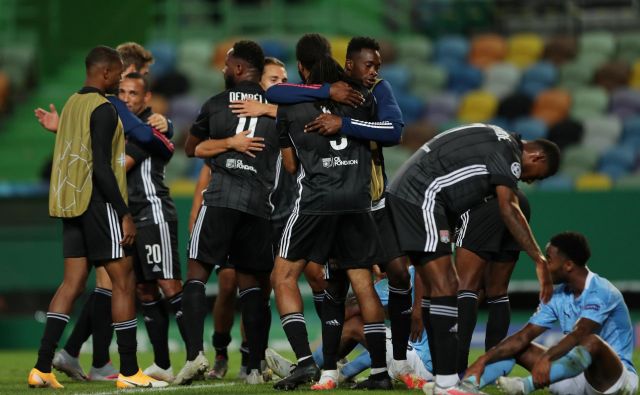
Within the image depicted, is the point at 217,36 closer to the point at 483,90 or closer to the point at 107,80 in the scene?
the point at 483,90

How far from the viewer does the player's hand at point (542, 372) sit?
7.30m

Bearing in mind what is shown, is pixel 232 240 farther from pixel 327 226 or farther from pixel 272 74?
pixel 272 74

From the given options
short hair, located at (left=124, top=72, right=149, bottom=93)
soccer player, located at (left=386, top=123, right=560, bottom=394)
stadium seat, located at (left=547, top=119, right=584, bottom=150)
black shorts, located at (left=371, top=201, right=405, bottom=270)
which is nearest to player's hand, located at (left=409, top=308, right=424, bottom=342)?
black shorts, located at (left=371, top=201, right=405, bottom=270)

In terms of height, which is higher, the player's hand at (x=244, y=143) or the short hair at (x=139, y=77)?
the short hair at (x=139, y=77)

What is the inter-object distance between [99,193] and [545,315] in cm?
298

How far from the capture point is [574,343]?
24.1 feet

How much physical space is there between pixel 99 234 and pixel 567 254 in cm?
300

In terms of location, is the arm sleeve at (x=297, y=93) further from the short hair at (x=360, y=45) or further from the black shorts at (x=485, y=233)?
the black shorts at (x=485, y=233)

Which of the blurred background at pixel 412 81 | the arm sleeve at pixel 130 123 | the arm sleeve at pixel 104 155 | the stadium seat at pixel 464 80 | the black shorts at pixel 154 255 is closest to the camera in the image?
the arm sleeve at pixel 104 155

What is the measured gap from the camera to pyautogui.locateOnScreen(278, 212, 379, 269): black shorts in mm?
7781

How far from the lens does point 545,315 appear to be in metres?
7.62

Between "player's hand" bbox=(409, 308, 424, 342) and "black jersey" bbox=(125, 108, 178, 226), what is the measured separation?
2.00 metres

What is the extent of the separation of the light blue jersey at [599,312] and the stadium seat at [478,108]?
1046cm

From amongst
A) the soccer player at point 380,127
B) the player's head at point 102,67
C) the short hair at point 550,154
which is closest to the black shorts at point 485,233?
the soccer player at point 380,127
